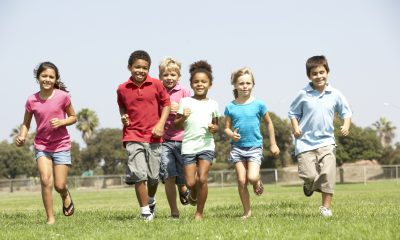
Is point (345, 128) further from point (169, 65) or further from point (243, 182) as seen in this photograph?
point (169, 65)

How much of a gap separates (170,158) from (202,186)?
1028mm

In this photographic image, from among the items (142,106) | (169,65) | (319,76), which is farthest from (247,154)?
(169,65)

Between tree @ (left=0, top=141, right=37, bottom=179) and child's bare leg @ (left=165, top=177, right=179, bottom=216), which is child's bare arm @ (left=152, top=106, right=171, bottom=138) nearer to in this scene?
child's bare leg @ (left=165, top=177, right=179, bottom=216)

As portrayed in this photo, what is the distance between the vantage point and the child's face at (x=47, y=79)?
29.1 ft

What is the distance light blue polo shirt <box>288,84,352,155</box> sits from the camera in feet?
28.5

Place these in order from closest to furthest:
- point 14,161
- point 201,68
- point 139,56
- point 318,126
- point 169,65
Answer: point 318,126
point 139,56
point 201,68
point 169,65
point 14,161

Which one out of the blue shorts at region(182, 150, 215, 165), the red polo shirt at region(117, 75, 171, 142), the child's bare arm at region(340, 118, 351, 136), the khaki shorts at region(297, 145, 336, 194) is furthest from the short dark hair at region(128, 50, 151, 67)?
the child's bare arm at region(340, 118, 351, 136)

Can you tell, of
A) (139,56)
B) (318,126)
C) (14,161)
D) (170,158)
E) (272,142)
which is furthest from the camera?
(14,161)

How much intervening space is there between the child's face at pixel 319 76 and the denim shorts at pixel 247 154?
4.07 feet

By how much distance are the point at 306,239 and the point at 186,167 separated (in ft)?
10.1

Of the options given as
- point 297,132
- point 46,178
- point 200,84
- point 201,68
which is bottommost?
point 46,178

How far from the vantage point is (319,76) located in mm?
8766

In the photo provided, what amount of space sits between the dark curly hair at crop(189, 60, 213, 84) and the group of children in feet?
0.15

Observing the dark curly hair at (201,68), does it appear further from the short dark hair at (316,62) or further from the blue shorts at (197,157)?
the short dark hair at (316,62)
